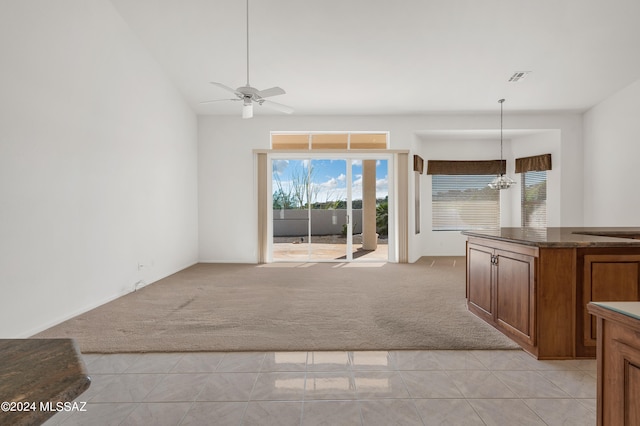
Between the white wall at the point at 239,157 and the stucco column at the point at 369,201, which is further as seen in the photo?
the stucco column at the point at 369,201

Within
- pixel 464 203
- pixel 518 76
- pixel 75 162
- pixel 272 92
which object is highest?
pixel 518 76

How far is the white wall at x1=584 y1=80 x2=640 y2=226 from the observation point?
5.43 metres

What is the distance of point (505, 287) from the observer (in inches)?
108

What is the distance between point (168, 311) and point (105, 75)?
9.64 ft

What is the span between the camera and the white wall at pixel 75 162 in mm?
2799

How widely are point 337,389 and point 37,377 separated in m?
A: 1.70

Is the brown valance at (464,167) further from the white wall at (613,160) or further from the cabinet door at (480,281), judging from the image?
the cabinet door at (480,281)

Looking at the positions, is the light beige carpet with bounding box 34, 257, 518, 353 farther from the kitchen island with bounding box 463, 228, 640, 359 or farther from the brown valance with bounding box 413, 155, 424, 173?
the brown valance with bounding box 413, 155, 424, 173

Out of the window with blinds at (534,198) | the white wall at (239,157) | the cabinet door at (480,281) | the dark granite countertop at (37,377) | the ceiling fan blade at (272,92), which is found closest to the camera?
the dark granite countertop at (37,377)

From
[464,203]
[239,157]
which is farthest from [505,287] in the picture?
[464,203]

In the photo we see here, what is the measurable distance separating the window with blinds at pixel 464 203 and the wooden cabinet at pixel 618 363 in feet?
23.5

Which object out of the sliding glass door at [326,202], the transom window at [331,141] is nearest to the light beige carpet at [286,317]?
the sliding glass door at [326,202]

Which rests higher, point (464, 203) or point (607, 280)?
point (464, 203)

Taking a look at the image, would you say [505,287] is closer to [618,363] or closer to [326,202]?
[618,363]
